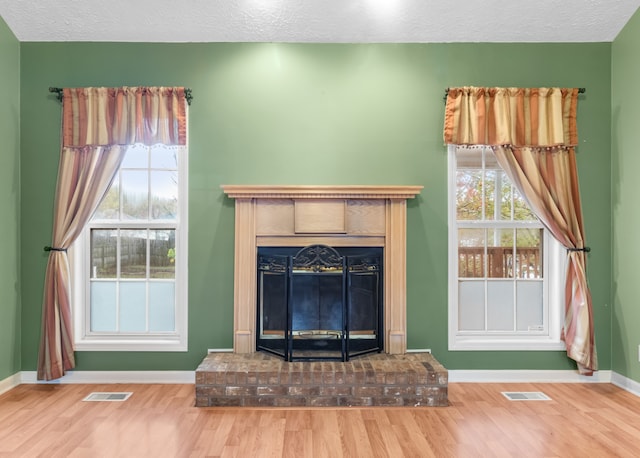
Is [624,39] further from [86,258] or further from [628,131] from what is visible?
[86,258]

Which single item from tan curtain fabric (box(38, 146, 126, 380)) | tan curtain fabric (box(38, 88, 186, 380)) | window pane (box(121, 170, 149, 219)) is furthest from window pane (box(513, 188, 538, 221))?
tan curtain fabric (box(38, 146, 126, 380))

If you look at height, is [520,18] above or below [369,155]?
above

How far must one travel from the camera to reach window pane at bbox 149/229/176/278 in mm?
3678

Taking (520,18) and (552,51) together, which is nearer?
(520,18)

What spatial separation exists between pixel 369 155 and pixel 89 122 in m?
2.29

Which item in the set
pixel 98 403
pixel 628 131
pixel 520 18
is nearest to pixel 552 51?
pixel 520 18

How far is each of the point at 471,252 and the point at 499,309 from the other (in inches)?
21.7

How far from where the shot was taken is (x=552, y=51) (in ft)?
11.9

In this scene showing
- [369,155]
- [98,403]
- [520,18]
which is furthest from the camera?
[369,155]

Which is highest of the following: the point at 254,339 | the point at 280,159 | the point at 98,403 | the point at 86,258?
the point at 280,159

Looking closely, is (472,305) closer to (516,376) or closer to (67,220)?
(516,376)

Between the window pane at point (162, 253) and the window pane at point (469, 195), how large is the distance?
8.07ft

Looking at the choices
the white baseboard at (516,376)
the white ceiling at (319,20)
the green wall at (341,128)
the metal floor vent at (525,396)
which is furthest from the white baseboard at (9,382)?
the metal floor vent at (525,396)

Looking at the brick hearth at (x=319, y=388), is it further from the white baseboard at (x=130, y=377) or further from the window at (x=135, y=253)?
the window at (x=135, y=253)
